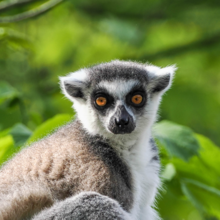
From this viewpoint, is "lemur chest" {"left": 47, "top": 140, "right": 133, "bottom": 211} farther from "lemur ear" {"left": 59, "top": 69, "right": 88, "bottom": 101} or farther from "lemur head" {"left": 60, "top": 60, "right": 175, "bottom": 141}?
"lemur ear" {"left": 59, "top": 69, "right": 88, "bottom": 101}

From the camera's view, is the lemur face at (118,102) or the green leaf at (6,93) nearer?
the lemur face at (118,102)

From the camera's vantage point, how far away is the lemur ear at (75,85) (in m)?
4.15

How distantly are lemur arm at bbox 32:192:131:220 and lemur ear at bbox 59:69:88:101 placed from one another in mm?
1347

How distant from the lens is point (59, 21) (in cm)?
810

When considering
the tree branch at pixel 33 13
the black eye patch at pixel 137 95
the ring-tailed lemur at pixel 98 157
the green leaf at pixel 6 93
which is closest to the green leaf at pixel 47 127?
the ring-tailed lemur at pixel 98 157

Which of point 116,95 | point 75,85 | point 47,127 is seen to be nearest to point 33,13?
point 75,85

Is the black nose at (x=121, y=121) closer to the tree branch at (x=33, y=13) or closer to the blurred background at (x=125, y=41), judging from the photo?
the tree branch at (x=33, y=13)

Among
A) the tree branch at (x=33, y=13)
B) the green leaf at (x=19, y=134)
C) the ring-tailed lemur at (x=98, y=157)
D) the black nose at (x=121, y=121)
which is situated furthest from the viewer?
the tree branch at (x=33, y=13)

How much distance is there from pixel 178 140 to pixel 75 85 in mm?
1247

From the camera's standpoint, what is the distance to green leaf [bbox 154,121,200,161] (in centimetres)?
398

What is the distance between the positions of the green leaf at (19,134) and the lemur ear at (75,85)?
2.02 feet

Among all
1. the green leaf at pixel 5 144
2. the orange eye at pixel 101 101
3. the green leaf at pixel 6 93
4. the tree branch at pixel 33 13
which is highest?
the tree branch at pixel 33 13

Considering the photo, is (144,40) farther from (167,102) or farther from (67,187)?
(67,187)

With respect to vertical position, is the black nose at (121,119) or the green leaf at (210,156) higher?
the black nose at (121,119)
